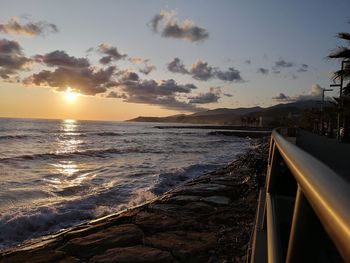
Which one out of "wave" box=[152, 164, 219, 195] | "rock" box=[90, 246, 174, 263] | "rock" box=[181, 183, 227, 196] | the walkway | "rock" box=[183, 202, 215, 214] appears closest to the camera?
"rock" box=[90, 246, 174, 263]

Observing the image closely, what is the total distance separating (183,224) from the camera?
6.25m

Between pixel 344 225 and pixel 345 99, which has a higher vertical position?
pixel 345 99

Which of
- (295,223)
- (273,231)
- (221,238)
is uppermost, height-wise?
(295,223)

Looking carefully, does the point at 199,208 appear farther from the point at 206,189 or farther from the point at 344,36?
the point at 344,36

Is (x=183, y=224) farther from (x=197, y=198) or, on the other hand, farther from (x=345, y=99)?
(x=345, y=99)

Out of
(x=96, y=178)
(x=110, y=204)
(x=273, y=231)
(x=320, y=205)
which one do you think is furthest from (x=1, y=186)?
(x=320, y=205)

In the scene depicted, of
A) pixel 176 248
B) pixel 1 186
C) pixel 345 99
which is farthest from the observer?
pixel 345 99

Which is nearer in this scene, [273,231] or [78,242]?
[273,231]

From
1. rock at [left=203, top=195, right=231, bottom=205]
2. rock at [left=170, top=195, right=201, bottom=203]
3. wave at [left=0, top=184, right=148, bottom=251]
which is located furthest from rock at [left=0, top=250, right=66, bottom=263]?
rock at [left=203, top=195, right=231, bottom=205]

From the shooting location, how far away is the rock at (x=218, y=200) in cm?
778

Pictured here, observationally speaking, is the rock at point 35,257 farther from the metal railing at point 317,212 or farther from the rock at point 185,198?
the metal railing at point 317,212

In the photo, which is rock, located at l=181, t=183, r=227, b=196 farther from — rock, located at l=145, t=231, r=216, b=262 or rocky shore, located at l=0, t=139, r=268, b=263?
rock, located at l=145, t=231, r=216, b=262

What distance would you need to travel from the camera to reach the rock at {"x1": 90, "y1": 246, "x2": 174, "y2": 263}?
4.70 m

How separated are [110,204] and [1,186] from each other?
15.5 ft
